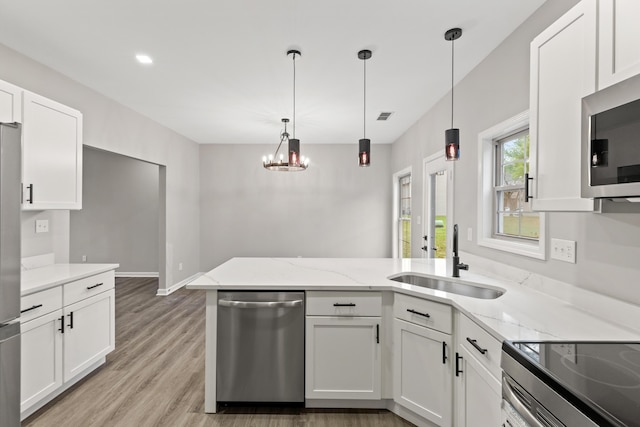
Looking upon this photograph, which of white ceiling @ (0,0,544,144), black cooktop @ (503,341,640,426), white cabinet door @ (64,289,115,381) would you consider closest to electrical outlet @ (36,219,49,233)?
white cabinet door @ (64,289,115,381)

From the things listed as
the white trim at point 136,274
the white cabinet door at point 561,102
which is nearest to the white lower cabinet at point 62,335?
the white cabinet door at point 561,102

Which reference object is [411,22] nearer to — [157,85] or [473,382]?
[473,382]

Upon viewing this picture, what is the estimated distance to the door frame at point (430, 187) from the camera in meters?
3.25

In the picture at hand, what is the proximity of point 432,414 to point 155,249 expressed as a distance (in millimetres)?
6210

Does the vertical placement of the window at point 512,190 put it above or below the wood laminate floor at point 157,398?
above

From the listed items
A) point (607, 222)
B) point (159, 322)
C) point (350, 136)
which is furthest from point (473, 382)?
point (350, 136)

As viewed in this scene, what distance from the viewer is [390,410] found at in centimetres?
220

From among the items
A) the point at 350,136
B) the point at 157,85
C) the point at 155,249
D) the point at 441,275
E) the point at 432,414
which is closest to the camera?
the point at 432,414

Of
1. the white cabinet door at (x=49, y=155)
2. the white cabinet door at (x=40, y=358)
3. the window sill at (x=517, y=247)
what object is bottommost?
the white cabinet door at (x=40, y=358)

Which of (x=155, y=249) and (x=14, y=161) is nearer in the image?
(x=14, y=161)

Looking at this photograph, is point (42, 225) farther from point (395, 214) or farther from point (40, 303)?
point (395, 214)

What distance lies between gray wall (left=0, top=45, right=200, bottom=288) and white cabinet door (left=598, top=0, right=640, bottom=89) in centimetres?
393

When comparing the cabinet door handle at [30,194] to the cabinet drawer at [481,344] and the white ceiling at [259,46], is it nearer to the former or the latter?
the white ceiling at [259,46]

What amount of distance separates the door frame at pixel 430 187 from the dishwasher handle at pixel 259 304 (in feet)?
6.12
